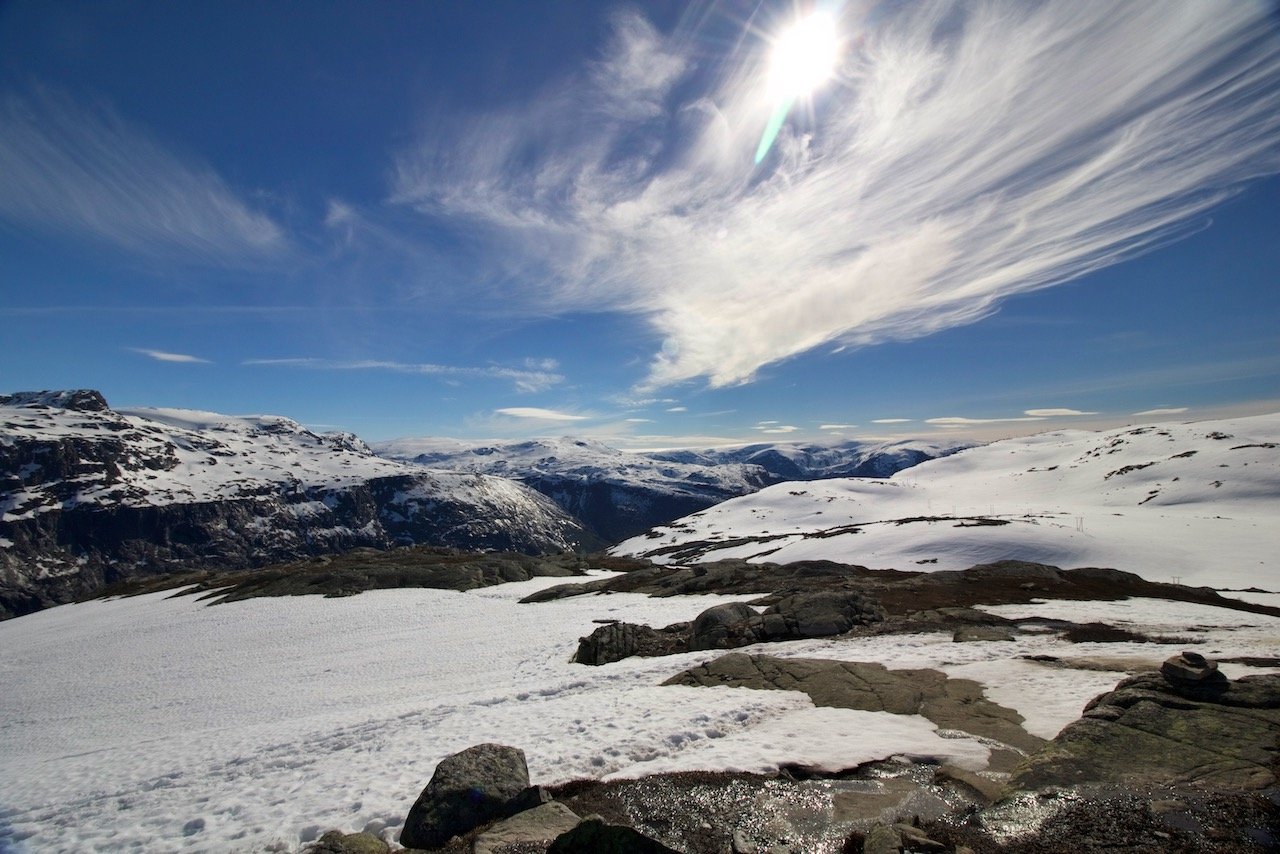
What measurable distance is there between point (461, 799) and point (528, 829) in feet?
5.69

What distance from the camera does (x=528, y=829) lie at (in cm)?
925

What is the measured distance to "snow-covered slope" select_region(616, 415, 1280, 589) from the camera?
176ft

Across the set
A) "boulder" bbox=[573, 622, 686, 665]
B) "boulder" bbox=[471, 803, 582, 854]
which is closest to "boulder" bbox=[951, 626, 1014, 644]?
"boulder" bbox=[573, 622, 686, 665]

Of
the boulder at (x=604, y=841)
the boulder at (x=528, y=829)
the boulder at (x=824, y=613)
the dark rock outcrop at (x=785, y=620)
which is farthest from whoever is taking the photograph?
the boulder at (x=824, y=613)

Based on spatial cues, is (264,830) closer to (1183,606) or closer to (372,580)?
(1183,606)

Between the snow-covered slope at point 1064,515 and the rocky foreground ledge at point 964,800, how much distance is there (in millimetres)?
49497

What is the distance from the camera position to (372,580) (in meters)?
57.7

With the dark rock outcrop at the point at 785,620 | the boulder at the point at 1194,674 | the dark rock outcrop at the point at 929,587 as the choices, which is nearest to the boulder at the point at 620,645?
the dark rock outcrop at the point at 785,620

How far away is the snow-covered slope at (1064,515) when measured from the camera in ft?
176

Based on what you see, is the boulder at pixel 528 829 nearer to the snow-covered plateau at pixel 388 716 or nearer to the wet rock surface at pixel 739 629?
the snow-covered plateau at pixel 388 716

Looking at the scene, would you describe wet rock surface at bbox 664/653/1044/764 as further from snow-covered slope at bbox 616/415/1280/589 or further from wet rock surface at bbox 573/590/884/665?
snow-covered slope at bbox 616/415/1280/589

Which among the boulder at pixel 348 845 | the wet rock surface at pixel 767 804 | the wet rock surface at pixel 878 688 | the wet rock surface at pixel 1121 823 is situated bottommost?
the wet rock surface at pixel 878 688

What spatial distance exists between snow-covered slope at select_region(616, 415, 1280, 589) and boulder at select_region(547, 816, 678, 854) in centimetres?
5800

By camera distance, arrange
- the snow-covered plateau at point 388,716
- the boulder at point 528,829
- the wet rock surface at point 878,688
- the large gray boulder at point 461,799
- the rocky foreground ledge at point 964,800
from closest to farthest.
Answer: the rocky foreground ledge at point 964,800, the boulder at point 528,829, the large gray boulder at point 461,799, the snow-covered plateau at point 388,716, the wet rock surface at point 878,688
